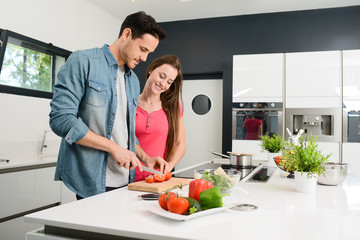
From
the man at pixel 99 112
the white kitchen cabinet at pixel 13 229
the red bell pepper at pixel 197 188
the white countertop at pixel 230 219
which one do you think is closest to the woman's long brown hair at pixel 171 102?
the man at pixel 99 112

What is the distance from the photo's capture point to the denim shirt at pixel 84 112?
56.8 inches

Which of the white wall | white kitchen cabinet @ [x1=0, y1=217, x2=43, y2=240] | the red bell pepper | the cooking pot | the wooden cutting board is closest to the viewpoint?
the red bell pepper

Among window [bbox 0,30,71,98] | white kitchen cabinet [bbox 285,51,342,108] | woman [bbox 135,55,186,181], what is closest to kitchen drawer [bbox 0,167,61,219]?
window [bbox 0,30,71,98]

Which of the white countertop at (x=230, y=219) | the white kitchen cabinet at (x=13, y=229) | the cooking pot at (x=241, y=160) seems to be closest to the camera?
the white countertop at (x=230, y=219)

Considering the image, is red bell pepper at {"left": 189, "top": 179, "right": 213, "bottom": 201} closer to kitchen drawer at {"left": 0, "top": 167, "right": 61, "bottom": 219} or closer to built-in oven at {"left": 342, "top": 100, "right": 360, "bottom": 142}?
kitchen drawer at {"left": 0, "top": 167, "right": 61, "bottom": 219}

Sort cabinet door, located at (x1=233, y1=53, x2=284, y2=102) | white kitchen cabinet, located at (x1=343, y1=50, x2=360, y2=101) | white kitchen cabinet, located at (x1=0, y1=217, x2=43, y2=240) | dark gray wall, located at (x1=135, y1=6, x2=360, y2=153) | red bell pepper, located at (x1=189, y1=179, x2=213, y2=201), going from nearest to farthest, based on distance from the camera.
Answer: red bell pepper, located at (x1=189, y1=179, x2=213, y2=201) → white kitchen cabinet, located at (x1=0, y1=217, x2=43, y2=240) → white kitchen cabinet, located at (x1=343, y1=50, x2=360, y2=101) → cabinet door, located at (x1=233, y1=53, x2=284, y2=102) → dark gray wall, located at (x1=135, y1=6, x2=360, y2=153)

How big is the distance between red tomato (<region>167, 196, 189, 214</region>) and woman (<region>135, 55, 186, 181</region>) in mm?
1004

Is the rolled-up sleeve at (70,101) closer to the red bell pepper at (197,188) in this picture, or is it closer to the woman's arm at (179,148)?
the red bell pepper at (197,188)

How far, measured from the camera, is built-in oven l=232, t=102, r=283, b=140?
13.4 ft

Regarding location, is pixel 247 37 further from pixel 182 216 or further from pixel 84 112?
pixel 182 216

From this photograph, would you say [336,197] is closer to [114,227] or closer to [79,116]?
[114,227]

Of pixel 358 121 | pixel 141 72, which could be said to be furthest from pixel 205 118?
pixel 358 121

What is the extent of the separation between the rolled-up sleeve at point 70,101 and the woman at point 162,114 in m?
0.60

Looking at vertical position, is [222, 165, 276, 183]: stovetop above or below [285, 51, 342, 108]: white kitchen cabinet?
below
